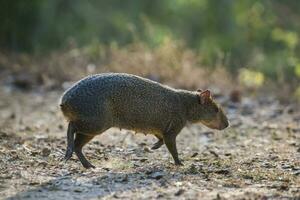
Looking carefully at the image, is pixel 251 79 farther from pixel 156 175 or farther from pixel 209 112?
pixel 156 175

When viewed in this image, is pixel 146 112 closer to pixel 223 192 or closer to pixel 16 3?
pixel 223 192

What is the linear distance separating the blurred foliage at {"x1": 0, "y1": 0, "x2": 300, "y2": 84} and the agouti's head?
713 centimetres

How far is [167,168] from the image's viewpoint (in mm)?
8531

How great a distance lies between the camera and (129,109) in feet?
28.6

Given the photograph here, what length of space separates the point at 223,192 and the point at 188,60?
8539 mm

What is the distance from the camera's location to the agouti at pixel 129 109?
8242mm

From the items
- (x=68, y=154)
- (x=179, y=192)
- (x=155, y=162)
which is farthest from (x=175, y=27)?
(x=179, y=192)

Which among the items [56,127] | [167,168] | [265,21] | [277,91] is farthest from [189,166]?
[265,21]

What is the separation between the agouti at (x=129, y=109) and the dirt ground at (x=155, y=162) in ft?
1.17

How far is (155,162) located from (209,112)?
3.52 ft

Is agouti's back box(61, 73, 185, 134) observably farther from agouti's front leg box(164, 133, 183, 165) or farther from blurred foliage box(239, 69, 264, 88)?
blurred foliage box(239, 69, 264, 88)

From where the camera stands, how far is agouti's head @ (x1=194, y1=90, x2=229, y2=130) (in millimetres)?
9578

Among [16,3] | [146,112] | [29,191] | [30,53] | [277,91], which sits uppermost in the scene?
[16,3]

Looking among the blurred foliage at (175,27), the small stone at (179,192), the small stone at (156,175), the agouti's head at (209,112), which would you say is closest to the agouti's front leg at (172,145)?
the agouti's head at (209,112)
